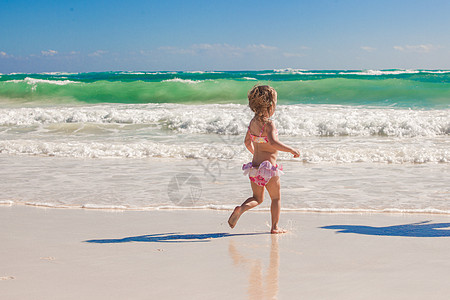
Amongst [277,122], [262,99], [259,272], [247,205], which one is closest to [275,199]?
[247,205]

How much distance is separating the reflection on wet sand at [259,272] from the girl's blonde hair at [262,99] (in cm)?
111

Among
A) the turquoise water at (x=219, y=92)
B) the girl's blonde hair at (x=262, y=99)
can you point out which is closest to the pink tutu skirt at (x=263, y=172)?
the girl's blonde hair at (x=262, y=99)

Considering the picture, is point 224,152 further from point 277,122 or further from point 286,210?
point 277,122

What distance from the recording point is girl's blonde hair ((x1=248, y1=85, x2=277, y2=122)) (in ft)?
14.0

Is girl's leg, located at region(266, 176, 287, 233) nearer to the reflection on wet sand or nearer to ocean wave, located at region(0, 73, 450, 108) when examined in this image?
the reflection on wet sand

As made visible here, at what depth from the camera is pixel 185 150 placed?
10.2m

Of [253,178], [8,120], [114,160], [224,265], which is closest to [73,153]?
[114,160]

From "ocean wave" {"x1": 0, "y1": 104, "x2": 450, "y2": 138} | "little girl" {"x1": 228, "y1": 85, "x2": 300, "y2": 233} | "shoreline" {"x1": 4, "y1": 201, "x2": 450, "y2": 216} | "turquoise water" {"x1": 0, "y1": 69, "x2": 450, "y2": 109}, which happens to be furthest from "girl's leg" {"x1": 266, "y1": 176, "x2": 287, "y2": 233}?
"turquoise water" {"x1": 0, "y1": 69, "x2": 450, "y2": 109}

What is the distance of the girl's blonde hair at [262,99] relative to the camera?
4254 mm

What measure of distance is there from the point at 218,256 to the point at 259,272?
49 cm

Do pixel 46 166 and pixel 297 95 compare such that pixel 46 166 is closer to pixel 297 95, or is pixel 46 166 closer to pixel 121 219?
pixel 121 219

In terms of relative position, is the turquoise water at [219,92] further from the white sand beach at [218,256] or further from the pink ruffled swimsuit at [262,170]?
the pink ruffled swimsuit at [262,170]

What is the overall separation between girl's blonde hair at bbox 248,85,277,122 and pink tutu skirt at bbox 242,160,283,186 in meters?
0.41

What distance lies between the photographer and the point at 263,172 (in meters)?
4.43
